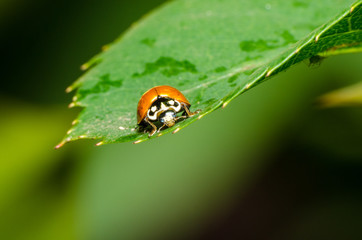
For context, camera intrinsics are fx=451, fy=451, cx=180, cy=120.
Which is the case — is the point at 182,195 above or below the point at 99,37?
below

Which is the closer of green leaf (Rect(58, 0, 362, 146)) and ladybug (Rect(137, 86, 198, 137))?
green leaf (Rect(58, 0, 362, 146))

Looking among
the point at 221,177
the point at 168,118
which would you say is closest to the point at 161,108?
Result: the point at 168,118

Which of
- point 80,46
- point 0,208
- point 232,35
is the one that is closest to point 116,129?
point 232,35

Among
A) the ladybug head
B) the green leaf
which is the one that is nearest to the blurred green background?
the green leaf

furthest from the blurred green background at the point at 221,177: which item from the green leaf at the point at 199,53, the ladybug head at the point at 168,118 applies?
the ladybug head at the point at 168,118

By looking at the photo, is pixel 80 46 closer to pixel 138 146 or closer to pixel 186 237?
pixel 138 146

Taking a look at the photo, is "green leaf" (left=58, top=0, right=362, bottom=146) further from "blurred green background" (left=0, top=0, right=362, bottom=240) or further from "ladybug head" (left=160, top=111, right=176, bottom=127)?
"blurred green background" (left=0, top=0, right=362, bottom=240)

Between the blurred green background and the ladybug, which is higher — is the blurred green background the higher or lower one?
the higher one
